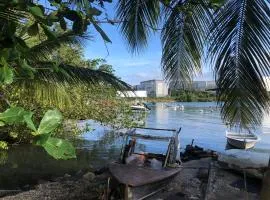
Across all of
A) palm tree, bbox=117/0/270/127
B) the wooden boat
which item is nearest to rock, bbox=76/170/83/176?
the wooden boat

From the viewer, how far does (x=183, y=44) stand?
772cm

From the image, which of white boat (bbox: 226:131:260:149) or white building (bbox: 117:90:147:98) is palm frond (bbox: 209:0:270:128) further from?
white boat (bbox: 226:131:260:149)

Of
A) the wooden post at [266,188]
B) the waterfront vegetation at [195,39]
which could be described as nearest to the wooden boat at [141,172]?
the waterfront vegetation at [195,39]

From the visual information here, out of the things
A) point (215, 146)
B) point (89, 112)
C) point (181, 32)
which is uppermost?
point (181, 32)

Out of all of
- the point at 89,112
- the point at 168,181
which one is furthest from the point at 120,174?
the point at 89,112

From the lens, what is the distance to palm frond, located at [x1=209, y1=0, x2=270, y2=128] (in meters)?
6.09

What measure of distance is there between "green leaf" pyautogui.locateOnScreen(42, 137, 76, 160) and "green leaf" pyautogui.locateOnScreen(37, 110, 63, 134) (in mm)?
53

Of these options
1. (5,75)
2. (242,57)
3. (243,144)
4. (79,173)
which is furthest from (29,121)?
(243,144)

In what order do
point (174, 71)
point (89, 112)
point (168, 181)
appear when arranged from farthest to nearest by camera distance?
point (89, 112), point (168, 181), point (174, 71)

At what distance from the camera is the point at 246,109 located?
6715 millimetres

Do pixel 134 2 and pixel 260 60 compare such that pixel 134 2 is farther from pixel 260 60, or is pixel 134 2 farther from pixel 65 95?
pixel 65 95

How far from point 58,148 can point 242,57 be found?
16.1 feet

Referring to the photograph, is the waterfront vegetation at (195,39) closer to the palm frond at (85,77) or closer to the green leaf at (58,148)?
the green leaf at (58,148)

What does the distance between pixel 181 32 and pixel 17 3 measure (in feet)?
17.9
